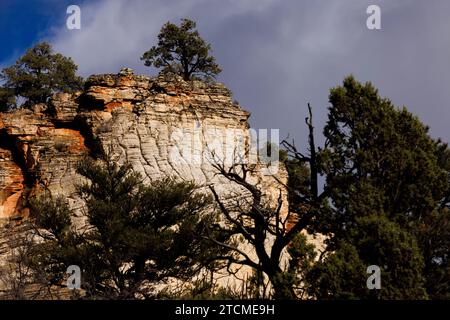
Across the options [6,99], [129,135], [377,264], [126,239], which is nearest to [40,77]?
[6,99]

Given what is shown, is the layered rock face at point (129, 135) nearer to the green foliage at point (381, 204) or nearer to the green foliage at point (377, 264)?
the green foliage at point (381, 204)

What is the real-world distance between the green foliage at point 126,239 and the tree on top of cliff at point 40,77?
16.9 metres

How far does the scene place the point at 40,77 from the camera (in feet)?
129

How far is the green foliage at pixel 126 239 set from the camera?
20312 millimetres

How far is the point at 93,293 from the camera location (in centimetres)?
1897

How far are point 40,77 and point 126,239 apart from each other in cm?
2137

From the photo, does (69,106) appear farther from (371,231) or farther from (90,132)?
(371,231)

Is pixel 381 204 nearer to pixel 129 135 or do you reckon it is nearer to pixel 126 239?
pixel 126 239

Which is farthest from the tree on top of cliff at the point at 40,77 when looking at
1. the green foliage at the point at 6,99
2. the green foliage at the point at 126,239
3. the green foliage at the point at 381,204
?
the green foliage at the point at 381,204

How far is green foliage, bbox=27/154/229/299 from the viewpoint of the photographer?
66.6 feet

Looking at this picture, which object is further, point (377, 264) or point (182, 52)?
point (182, 52)

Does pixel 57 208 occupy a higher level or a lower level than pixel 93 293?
higher
